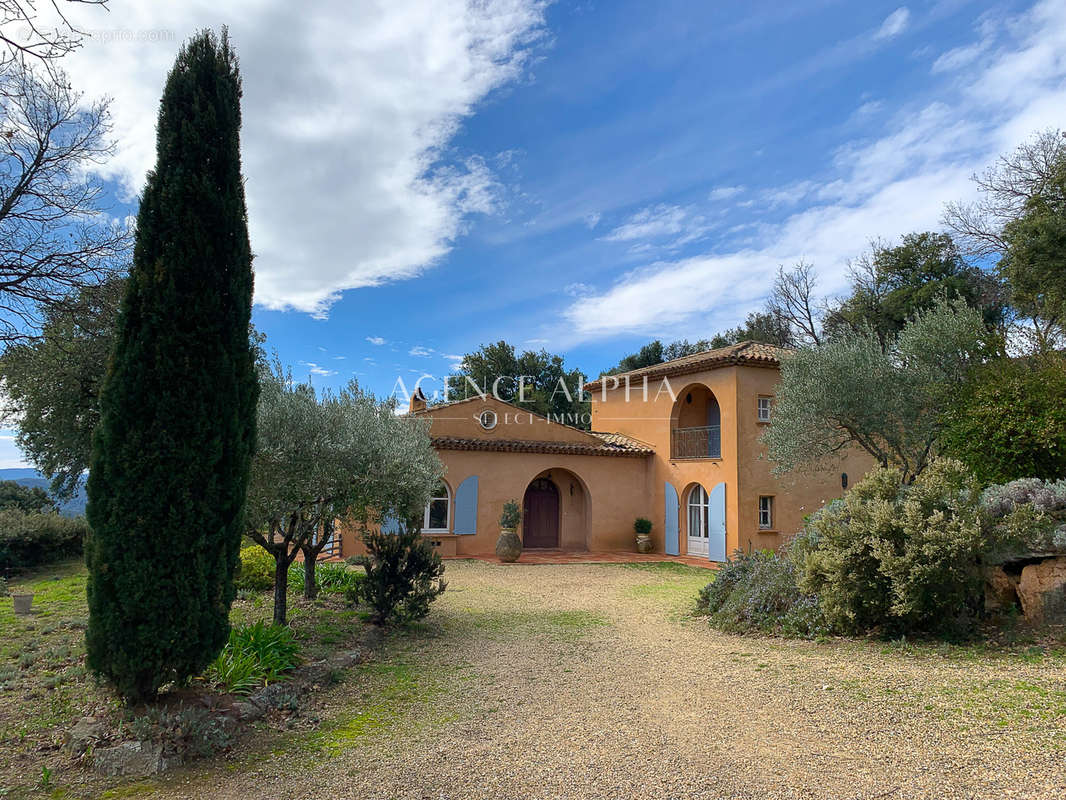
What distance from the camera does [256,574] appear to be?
31.9ft

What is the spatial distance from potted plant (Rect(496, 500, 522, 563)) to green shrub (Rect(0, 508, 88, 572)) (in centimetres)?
896

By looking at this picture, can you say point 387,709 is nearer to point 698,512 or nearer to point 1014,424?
point 1014,424

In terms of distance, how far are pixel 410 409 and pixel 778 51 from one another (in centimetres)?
1336

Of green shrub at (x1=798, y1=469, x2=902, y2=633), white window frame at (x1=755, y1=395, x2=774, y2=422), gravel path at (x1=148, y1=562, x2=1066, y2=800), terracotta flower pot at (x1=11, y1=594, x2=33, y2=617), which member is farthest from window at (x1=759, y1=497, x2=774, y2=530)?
terracotta flower pot at (x1=11, y1=594, x2=33, y2=617)

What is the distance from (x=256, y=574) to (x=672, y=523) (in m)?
12.2

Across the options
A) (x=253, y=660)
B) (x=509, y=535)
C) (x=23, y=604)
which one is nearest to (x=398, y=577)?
(x=253, y=660)

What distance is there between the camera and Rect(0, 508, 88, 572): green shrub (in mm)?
12398

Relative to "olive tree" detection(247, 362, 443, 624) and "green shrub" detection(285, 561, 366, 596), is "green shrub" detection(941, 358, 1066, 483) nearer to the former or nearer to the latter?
"olive tree" detection(247, 362, 443, 624)

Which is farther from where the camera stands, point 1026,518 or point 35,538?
point 35,538

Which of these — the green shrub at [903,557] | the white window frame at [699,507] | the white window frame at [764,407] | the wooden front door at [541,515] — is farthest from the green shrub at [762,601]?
the wooden front door at [541,515]

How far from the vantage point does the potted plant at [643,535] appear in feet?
Answer: 61.2

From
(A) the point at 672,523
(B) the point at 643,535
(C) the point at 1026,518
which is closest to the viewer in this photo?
(C) the point at 1026,518

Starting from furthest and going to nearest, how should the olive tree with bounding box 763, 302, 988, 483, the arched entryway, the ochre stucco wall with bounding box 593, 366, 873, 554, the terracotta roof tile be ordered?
1. the arched entryway
2. the ochre stucco wall with bounding box 593, 366, 873, 554
3. the terracotta roof tile
4. the olive tree with bounding box 763, 302, 988, 483

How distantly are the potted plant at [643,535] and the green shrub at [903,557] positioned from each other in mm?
11459
